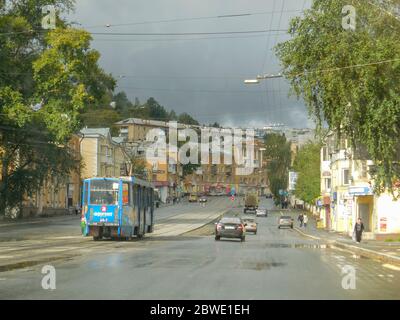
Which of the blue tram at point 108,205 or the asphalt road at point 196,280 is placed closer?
the asphalt road at point 196,280

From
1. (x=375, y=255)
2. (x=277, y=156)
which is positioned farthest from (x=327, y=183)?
(x=277, y=156)

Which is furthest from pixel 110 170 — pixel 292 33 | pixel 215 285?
pixel 215 285

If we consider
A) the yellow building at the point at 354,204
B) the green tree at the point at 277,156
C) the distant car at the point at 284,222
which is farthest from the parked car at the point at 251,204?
the green tree at the point at 277,156

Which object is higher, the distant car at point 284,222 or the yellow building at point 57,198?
the yellow building at point 57,198

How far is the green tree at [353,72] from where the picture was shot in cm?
2308

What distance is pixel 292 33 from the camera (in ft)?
84.6

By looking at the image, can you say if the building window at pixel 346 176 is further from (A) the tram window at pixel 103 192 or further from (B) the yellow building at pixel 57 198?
(A) the tram window at pixel 103 192

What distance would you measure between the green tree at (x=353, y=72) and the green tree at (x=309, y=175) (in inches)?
2427

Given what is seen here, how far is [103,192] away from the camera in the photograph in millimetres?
36500

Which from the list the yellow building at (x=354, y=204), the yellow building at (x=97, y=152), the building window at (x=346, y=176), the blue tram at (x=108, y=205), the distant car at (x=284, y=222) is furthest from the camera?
the yellow building at (x=97, y=152)

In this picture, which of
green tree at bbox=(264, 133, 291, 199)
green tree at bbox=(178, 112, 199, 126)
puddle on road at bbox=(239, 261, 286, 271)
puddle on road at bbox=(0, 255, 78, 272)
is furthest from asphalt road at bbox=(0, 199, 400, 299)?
green tree at bbox=(178, 112, 199, 126)

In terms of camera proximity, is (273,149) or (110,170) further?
(273,149)
